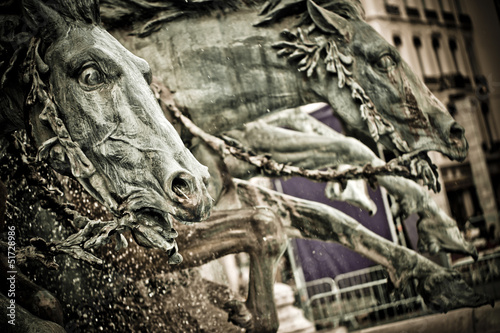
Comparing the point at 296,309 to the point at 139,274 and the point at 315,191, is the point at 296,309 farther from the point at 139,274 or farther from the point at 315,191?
the point at 139,274

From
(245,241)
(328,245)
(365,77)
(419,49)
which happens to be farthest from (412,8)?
(245,241)

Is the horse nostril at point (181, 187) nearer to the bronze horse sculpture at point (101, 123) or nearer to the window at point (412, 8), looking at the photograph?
the bronze horse sculpture at point (101, 123)

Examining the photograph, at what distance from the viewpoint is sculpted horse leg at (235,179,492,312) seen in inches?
78.5

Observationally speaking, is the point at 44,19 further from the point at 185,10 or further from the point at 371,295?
the point at 371,295

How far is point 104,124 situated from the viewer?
113cm

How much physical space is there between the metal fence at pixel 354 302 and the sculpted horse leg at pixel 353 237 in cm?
19

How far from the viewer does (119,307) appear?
1.73 meters

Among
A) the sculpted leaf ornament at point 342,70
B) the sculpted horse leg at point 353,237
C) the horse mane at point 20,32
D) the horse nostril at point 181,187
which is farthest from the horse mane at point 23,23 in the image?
the sculpted horse leg at point 353,237

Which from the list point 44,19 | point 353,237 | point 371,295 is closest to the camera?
point 44,19

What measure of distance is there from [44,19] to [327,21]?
3.32 feet


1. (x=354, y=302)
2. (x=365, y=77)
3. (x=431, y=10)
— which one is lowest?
(x=354, y=302)

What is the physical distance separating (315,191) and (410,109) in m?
0.67

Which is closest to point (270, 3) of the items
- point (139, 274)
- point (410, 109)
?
point (410, 109)

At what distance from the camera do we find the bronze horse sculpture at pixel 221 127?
3.65ft
